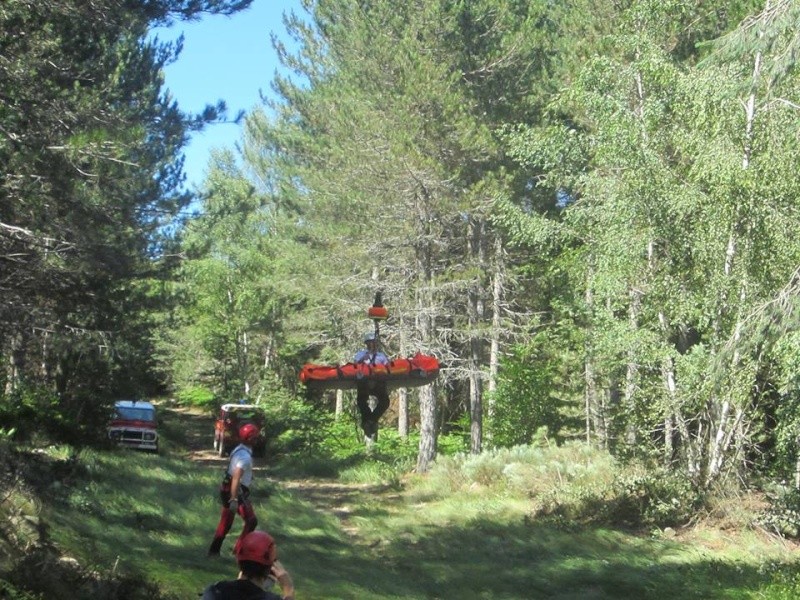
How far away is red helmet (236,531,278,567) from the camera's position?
5156 mm

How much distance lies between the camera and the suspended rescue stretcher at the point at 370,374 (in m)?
11.7

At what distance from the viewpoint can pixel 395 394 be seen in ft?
133

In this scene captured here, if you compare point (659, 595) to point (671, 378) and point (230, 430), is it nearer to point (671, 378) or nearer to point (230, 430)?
point (671, 378)

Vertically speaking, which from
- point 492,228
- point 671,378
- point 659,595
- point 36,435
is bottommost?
point 659,595

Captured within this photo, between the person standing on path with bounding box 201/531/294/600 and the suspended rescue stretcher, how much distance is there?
20.3 ft

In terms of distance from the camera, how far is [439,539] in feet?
61.4

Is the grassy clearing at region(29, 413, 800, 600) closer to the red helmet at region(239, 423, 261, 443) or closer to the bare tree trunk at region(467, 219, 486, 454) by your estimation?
the red helmet at region(239, 423, 261, 443)

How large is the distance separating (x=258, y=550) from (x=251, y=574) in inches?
5.1

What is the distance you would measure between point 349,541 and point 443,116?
44.2ft

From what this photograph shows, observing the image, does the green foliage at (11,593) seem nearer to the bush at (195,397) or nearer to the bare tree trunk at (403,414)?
Answer: the bare tree trunk at (403,414)

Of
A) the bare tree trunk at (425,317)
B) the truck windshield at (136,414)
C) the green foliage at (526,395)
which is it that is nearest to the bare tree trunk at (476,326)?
the green foliage at (526,395)

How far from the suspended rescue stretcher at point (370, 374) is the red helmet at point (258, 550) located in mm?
6186

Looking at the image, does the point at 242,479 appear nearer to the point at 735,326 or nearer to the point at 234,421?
the point at 735,326

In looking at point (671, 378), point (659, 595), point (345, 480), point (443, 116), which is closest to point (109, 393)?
point (345, 480)
